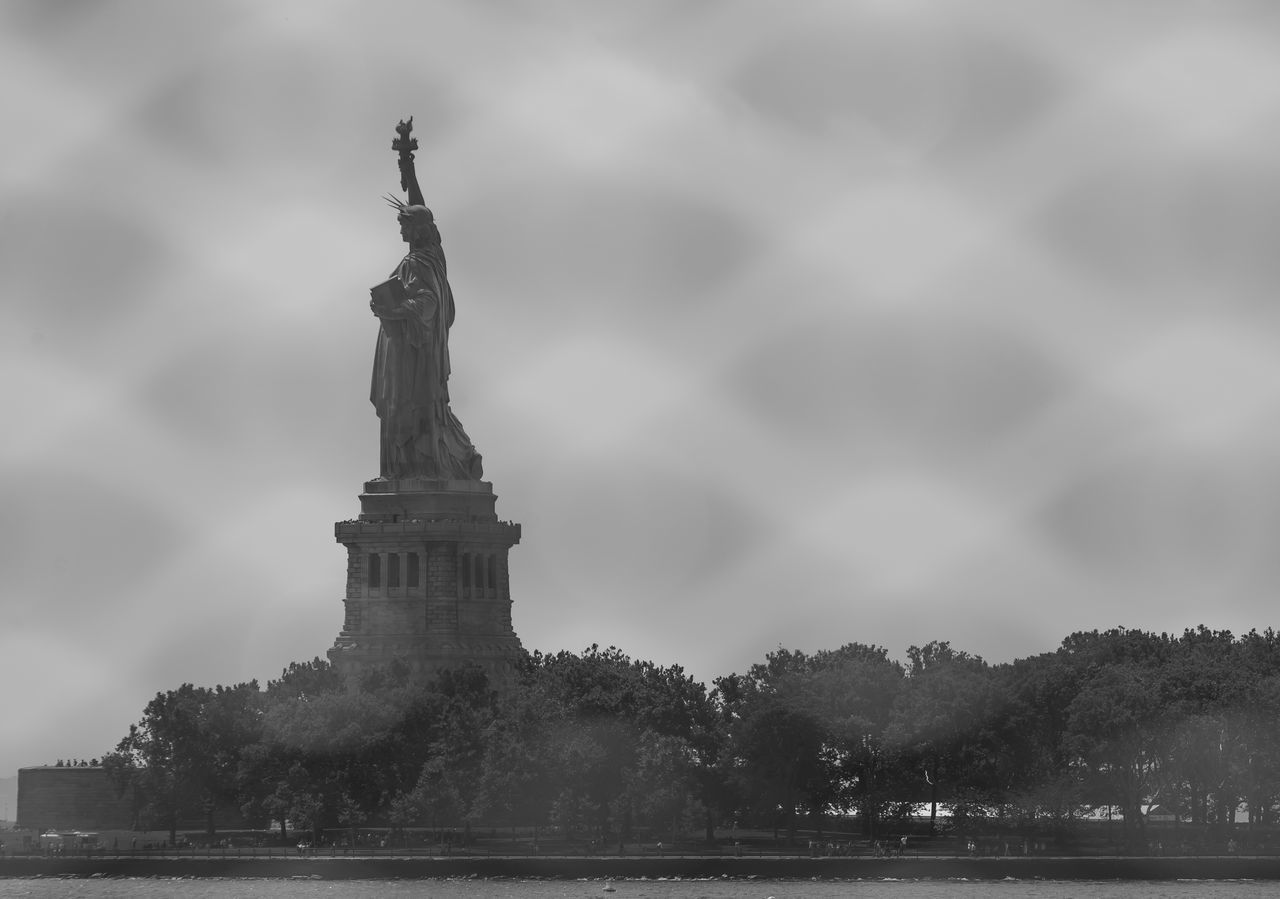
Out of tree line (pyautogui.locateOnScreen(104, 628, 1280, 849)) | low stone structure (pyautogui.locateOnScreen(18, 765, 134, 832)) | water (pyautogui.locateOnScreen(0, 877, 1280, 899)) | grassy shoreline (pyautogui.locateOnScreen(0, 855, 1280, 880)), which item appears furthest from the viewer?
low stone structure (pyautogui.locateOnScreen(18, 765, 134, 832))

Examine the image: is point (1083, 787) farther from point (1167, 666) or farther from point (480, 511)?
point (480, 511)

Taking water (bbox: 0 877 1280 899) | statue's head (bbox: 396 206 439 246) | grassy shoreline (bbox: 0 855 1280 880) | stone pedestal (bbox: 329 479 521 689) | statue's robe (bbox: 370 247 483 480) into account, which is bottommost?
water (bbox: 0 877 1280 899)

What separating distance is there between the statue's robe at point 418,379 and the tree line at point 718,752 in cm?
1578

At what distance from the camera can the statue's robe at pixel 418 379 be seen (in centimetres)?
14988

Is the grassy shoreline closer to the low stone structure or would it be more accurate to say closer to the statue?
the low stone structure

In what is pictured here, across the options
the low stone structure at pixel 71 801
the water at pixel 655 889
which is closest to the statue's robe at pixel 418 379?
the low stone structure at pixel 71 801

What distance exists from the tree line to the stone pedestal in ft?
27.2

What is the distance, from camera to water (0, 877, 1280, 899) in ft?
390

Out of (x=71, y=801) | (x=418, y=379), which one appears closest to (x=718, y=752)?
(x=418, y=379)

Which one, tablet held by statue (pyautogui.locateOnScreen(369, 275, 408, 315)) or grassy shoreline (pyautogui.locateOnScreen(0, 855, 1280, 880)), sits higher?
tablet held by statue (pyautogui.locateOnScreen(369, 275, 408, 315))

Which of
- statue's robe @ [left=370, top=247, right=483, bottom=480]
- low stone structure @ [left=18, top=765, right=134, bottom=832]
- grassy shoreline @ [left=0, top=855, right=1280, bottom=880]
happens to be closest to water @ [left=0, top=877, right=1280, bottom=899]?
grassy shoreline @ [left=0, top=855, right=1280, bottom=880]

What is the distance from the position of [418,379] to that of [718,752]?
26.8m

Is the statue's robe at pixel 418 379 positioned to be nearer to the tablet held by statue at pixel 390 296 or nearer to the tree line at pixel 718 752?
the tablet held by statue at pixel 390 296

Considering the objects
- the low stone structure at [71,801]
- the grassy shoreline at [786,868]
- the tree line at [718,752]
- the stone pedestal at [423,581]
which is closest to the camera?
the grassy shoreline at [786,868]
